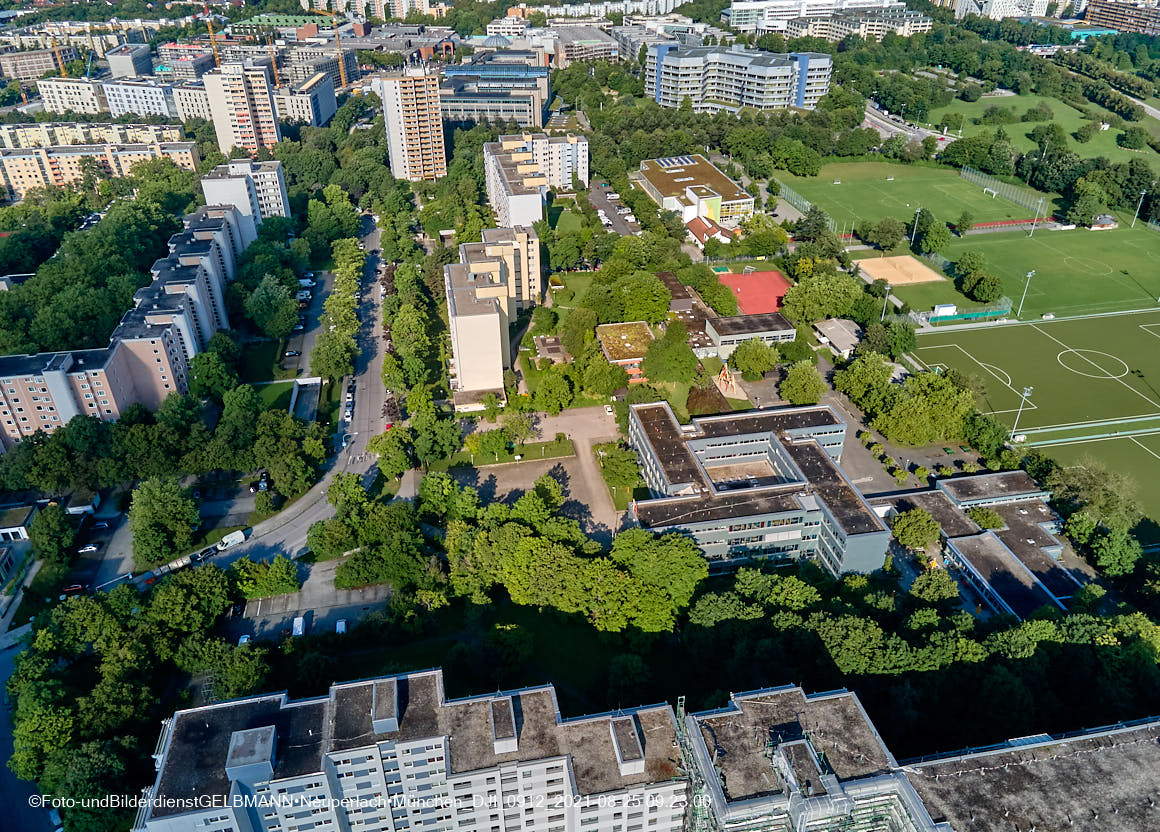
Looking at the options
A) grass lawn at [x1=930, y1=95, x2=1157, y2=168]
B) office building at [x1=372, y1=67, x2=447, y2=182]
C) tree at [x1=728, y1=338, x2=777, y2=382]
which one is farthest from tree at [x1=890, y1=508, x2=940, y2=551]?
grass lawn at [x1=930, y1=95, x2=1157, y2=168]

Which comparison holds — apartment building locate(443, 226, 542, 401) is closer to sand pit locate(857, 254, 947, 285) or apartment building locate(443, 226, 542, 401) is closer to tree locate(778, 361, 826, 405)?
tree locate(778, 361, 826, 405)

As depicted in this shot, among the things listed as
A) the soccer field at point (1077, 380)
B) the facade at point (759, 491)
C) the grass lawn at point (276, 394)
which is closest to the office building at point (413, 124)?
the grass lawn at point (276, 394)

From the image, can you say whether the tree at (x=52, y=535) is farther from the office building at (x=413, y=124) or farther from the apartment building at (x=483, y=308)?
the office building at (x=413, y=124)

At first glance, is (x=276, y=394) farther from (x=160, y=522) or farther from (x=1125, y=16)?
(x=1125, y=16)

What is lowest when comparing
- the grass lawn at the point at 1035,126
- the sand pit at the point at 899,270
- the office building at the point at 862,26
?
the sand pit at the point at 899,270

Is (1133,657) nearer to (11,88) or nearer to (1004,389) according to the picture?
(1004,389)

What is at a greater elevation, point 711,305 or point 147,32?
point 147,32

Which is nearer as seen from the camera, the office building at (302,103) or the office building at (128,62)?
the office building at (302,103)

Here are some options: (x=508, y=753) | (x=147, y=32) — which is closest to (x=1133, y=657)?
(x=508, y=753)
